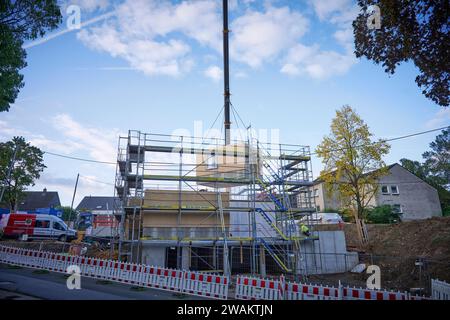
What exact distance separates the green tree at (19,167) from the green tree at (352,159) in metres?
34.3

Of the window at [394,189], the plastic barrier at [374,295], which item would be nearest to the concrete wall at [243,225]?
the plastic barrier at [374,295]

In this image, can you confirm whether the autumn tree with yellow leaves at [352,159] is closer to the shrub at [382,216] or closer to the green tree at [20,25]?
the shrub at [382,216]

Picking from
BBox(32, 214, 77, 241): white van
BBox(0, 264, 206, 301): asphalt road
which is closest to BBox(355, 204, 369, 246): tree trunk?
BBox(0, 264, 206, 301): asphalt road

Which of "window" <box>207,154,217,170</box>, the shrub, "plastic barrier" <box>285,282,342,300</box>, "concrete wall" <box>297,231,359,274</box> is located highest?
"window" <box>207,154,217,170</box>

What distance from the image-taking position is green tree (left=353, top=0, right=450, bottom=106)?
9.19m

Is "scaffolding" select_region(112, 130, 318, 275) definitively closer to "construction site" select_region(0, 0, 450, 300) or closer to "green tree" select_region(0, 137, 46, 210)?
"construction site" select_region(0, 0, 450, 300)

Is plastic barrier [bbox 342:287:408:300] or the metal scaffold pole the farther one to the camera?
the metal scaffold pole

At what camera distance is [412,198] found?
34.2 m

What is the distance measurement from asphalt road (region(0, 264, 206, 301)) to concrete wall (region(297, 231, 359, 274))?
373 inches

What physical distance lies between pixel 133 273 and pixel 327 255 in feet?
38.7

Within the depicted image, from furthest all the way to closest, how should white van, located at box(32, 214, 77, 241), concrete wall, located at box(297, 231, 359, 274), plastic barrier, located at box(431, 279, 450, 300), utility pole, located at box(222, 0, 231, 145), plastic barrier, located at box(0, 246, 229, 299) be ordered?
white van, located at box(32, 214, 77, 241)
utility pole, located at box(222, 0, 231, 145)
concrete wall, located at box(297, 231, 359, 274)
plastic barrier, located at box(0, 246, 229, 299)
plastic barrier, located at box(431, 279, 450, 300)
